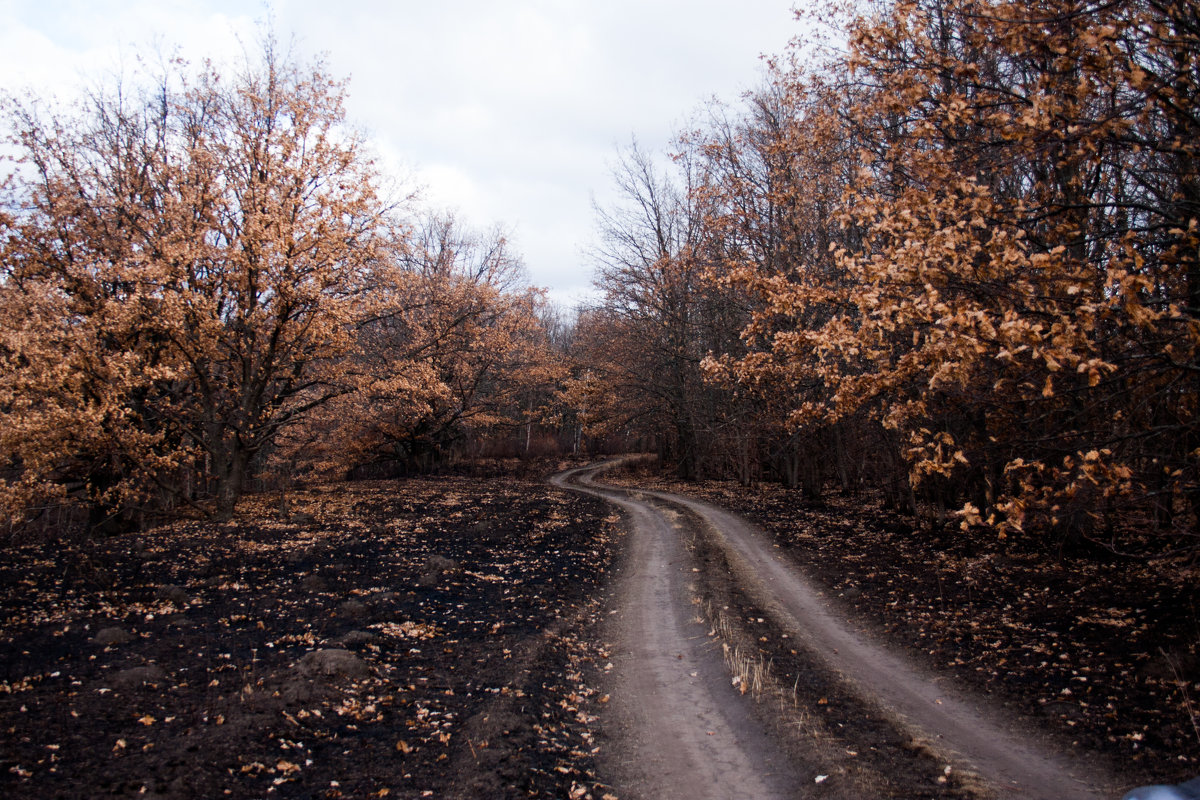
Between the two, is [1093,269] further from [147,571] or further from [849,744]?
[147,571]

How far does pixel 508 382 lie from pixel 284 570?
82.8 feet

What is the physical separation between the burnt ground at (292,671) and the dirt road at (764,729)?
1.93ft

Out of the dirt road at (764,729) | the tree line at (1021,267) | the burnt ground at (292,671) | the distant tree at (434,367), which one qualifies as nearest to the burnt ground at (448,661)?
the burnt ground at (292,671)

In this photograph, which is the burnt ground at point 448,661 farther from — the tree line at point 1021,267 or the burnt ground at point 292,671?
the tree line at point 1021,267

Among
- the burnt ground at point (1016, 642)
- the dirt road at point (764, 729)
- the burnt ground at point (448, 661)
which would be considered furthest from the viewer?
the burnt ground at point (1016, 642)

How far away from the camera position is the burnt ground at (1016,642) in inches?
212

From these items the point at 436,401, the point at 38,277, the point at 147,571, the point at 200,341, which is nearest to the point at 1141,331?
the point at 147,571

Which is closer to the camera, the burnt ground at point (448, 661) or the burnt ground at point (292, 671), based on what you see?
the burnt ground at point (292, 671)

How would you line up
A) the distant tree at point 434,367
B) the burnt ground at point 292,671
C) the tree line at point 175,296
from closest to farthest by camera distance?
the burnt ground at point 292,671 < the tree line at point 175,296 < the distant tree at point 434,367

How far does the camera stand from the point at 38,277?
1488cm

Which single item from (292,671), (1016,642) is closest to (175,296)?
(292,671)

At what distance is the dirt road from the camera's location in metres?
4.93

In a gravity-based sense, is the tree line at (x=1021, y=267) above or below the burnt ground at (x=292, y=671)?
above

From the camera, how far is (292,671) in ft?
20.3
